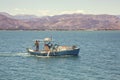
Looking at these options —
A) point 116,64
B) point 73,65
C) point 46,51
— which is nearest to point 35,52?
point 46,51

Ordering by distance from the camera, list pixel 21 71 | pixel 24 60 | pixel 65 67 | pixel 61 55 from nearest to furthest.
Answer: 1. pixel 21 71
2. pixel 65 67
3. pixel 24 60
4. pixel 61 55

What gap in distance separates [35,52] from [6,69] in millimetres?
18610

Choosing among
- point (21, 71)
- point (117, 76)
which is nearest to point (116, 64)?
point (117, 76)

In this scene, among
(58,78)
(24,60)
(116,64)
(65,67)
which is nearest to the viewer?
(58,78)

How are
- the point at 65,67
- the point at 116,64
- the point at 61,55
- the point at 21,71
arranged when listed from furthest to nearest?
the point at 61,55, the point at 116,64, the point at 65,67, the point at 21,71

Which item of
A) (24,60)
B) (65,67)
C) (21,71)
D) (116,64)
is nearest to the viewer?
(21,71)

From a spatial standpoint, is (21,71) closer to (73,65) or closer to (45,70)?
(45,70)

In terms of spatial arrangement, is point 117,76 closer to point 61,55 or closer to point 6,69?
point 6,69

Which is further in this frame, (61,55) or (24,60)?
(61,55)

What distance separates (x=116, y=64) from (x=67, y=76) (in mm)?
17026

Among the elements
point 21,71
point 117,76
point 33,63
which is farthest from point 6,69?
point 117,76

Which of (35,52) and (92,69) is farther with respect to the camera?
(35,52)

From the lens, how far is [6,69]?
5791 centimetres

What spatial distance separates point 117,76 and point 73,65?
1478 centimetres
